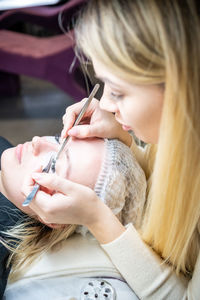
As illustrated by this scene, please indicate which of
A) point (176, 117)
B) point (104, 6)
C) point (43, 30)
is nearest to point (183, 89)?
point (176, 117)

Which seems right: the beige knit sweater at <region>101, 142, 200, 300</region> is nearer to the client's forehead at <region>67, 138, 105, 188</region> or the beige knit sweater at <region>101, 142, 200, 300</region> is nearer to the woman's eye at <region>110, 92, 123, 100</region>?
the client's forehead at <region>67, 138, 105, 188</region>

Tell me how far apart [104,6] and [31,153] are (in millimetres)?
488

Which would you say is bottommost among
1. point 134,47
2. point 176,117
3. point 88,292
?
point 88,292

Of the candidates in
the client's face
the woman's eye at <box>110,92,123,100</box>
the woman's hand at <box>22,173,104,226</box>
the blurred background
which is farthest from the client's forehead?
the blurred background

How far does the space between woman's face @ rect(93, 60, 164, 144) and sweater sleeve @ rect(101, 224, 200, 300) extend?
264mm

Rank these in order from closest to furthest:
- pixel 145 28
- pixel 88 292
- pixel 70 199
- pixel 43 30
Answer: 1. pixel 145 28
2. pixel 70 199
3. pixel 88 292
4. pixel 43 30

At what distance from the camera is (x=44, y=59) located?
193 centimetres

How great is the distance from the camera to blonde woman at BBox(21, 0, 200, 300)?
512mm

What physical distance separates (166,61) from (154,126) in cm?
17

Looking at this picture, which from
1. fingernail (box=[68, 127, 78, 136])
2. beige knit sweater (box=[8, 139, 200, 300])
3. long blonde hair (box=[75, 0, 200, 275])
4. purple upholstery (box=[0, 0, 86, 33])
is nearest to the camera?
long blonde hair (box=[75, 0, 200, 275])

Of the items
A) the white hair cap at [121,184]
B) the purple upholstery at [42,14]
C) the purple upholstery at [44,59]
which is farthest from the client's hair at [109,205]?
the purple upholstery at [42,14]

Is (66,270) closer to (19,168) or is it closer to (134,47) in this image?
(19,168)

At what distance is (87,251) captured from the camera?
2.95ft

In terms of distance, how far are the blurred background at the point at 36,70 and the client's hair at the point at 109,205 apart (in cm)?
Answer: 105
